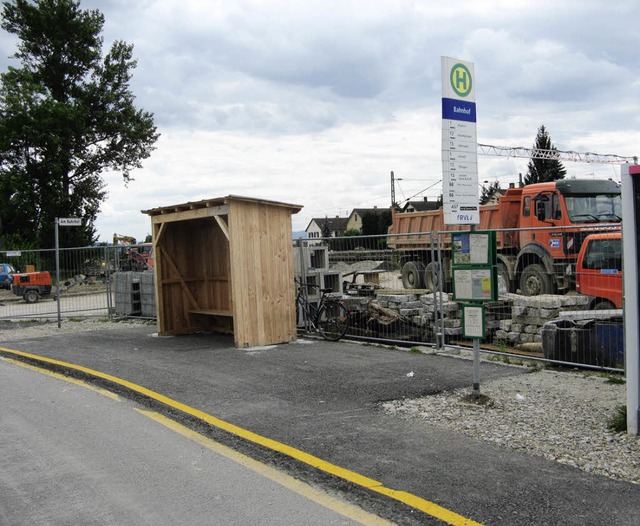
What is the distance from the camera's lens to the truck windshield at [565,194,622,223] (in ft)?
54.5

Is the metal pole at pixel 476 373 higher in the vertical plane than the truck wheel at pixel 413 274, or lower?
lower

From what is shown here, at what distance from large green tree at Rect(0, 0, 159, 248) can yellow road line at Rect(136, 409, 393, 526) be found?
119ft

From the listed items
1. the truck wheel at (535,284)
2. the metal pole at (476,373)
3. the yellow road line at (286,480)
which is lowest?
the yellow road line at (286,480)

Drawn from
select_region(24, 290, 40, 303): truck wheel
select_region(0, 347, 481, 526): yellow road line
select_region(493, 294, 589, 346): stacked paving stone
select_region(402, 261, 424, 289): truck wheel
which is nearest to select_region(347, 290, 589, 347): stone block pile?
select_region(493, 294, 589, 346): stacked paving stone

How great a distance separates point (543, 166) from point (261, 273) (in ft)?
213

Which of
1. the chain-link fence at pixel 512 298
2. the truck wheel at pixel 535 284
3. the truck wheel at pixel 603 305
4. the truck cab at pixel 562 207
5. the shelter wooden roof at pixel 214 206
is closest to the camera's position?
the chain-link fence at pixel 512 298

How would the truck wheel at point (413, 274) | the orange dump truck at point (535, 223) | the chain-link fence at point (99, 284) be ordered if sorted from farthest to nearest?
1. the chain-link fence at point (99, 284)
2. the truck wheel at point (413, 274)
3. the orange dump truck at point (535, 223)

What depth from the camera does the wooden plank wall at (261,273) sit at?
11.0 metres

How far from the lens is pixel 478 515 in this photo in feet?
13.5

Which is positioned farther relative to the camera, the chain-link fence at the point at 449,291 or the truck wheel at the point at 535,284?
the truck wheel at the point at 535,284

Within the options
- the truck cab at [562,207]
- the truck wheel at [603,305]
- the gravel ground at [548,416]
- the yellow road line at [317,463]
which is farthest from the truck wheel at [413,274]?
the yellow road line at [317,463]

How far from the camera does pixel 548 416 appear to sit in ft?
20.8

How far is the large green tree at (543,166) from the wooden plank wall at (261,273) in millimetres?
61475

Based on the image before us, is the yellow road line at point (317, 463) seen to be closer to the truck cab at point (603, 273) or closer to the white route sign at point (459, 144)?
the white route sign at point (459, 144)
